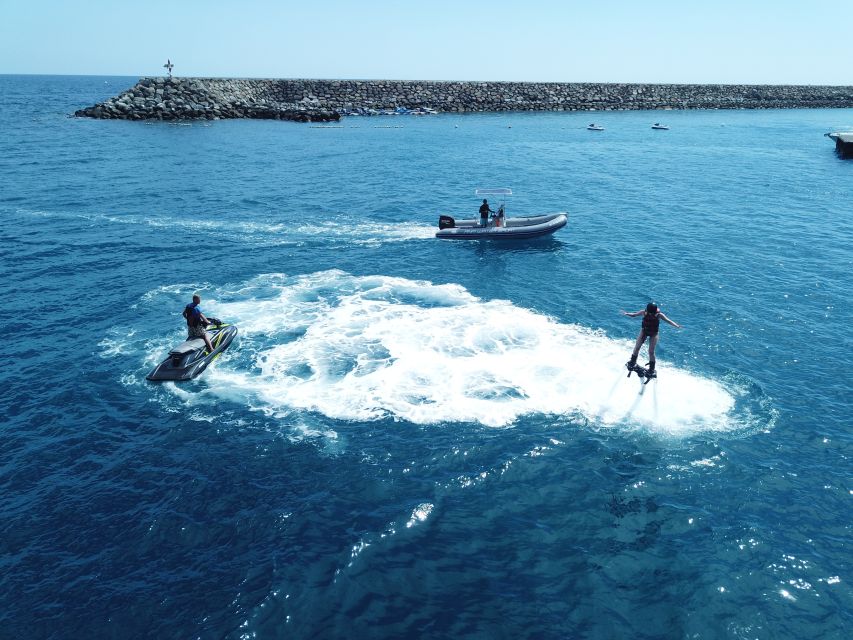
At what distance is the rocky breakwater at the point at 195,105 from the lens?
103 m

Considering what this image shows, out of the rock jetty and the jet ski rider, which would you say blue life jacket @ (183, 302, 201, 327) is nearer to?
the jet ski rider

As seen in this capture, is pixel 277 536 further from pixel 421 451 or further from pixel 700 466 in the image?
pixel 700 466

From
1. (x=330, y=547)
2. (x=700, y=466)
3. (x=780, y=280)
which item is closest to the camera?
(x=330, y=547)

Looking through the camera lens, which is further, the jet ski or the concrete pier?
the concrete pier

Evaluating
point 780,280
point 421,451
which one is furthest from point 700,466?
point 780,280

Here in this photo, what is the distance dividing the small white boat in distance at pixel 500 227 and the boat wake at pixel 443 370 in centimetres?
1096

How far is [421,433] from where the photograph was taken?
67.0ft

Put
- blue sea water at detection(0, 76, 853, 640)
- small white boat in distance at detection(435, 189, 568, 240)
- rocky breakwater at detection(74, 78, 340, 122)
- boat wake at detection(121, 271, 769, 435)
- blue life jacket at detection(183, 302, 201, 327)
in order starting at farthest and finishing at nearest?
rocky breakwater at detection(74, 78, 340, 122), small white boat in distance at detection(435, 189, 568, 240), blue life jacket at detection(183, 302, 201, 327), boat wake at detection(121, 271, 769, 435), blue sea water at detection(0, 76, 853, 640)

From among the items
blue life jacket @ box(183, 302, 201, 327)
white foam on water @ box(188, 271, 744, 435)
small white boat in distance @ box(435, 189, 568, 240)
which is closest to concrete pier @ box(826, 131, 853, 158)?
small white boat in distance @ box(435, 189, 568, 240)

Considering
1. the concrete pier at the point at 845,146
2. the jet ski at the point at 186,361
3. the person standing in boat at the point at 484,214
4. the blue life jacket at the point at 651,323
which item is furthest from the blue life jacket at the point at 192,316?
the concrete pier at the point at 845,146

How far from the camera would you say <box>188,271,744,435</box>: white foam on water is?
851 inches

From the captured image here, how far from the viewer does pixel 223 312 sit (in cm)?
2995

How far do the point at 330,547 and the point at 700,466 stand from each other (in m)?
12.6

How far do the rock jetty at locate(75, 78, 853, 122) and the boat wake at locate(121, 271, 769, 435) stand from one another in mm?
90487
